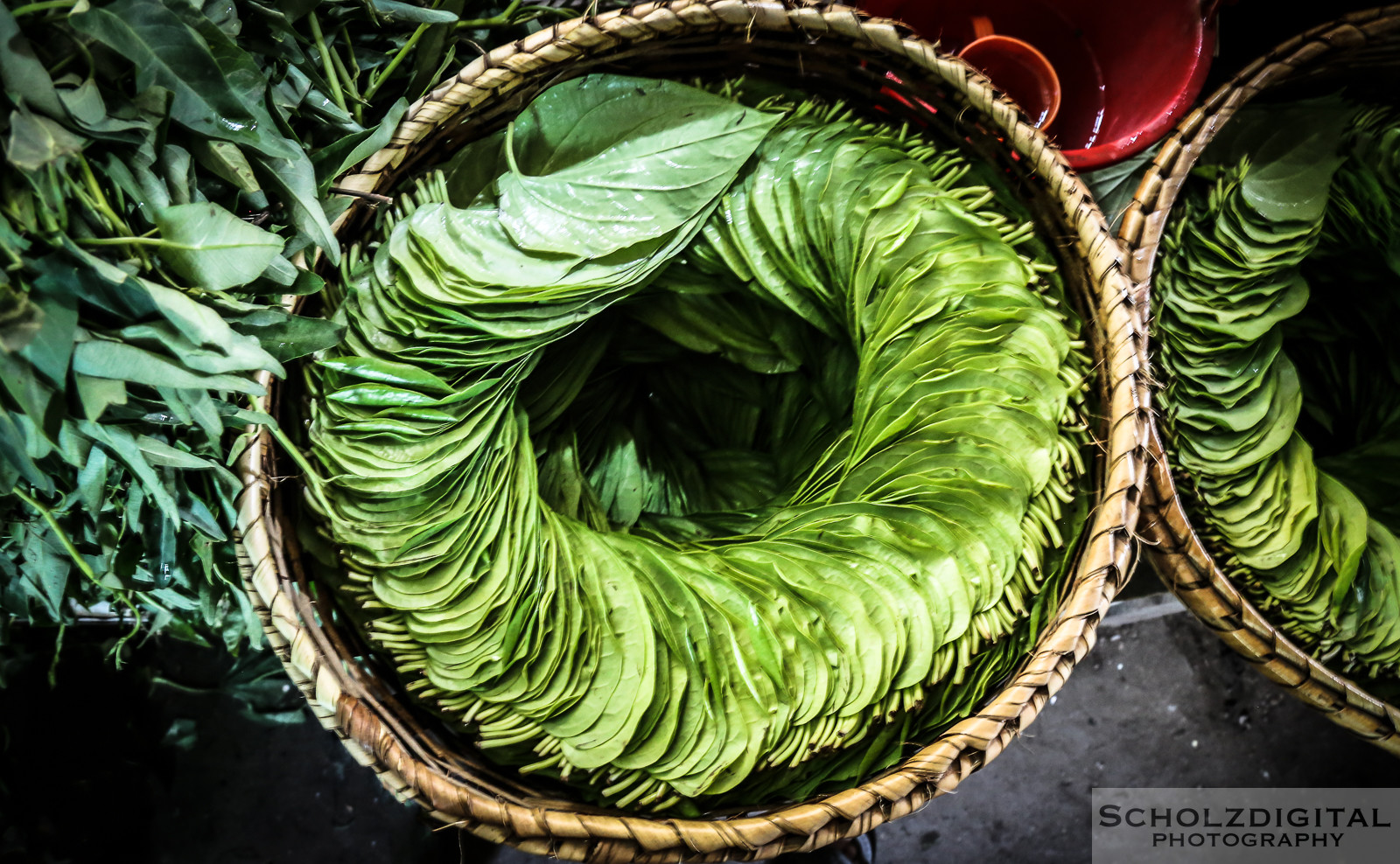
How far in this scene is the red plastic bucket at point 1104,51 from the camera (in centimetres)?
116

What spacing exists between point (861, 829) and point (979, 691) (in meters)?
0.18

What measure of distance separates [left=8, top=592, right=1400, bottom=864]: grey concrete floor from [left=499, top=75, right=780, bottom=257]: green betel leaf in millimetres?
961

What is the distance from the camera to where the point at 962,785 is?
4.36ft

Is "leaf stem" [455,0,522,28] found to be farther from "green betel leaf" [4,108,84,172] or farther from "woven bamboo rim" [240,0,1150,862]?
"green betel leaf" [4,108,84,172]

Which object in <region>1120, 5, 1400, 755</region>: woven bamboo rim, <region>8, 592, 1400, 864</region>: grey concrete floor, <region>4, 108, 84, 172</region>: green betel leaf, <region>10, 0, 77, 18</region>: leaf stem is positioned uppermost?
<region>10, 0, 77, 18</region>: leaf stem

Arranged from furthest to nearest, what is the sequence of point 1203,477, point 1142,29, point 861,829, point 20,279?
point 1142,29
point 1203,477
point 861,829
point 20,279

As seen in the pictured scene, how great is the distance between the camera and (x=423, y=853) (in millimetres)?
1300

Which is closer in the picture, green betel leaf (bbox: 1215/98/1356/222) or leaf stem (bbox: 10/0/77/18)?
leaf stem (bbox: 10/0/77/18)

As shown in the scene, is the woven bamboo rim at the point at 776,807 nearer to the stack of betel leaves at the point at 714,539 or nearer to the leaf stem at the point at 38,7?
the stack of betel leaves at the point at 714,539

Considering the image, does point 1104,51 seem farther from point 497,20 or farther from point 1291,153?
point 497,20

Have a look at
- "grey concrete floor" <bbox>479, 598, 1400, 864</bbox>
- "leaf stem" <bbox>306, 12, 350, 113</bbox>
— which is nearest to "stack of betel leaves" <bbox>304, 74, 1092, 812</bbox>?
"leaf stem" <bbox>306, 12, 350, 113</bbox>

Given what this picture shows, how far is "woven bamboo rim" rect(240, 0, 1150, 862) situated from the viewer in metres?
0.72

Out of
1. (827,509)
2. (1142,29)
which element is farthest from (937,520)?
(1142,29)

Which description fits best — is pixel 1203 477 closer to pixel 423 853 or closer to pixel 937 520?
pixel 937 520
